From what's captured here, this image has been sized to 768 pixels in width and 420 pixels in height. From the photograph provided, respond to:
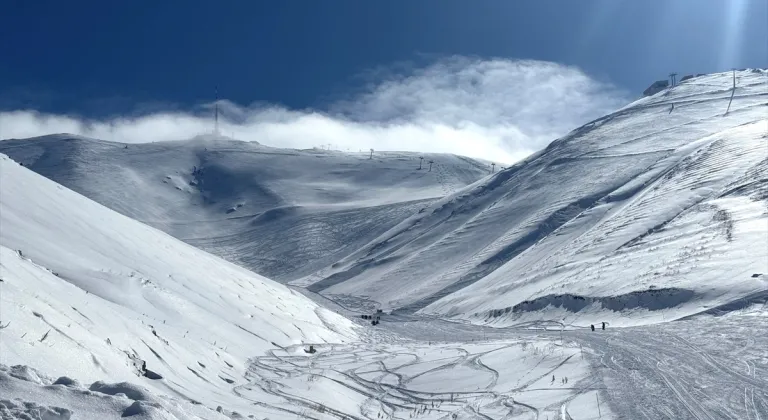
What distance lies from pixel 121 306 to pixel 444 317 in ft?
141

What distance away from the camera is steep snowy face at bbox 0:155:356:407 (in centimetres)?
1313

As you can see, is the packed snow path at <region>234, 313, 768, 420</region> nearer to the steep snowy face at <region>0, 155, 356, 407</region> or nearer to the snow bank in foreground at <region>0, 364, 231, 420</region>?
the steep snowy face at <region>0, 155, 356, 407</region>

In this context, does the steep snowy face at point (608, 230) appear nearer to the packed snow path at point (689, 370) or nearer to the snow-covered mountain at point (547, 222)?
the snow-covered mountain at point (547, 222)

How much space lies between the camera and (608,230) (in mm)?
66375

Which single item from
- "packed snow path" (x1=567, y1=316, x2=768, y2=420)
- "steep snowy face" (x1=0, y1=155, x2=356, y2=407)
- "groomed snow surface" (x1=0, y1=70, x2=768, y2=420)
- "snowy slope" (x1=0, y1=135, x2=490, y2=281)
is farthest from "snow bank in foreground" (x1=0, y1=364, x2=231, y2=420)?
"snowy slope" (x1=0, y1=135, x2=490, y2=281)

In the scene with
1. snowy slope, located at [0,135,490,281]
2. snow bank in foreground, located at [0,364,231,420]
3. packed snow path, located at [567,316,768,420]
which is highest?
snowy slope, located at [0,135,490,281]

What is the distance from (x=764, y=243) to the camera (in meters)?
41.8

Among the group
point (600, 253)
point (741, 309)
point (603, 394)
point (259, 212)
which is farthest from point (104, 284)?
point (259, 212)

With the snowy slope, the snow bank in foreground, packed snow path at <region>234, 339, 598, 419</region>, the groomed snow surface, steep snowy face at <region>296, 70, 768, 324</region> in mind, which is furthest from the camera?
the snowy slope

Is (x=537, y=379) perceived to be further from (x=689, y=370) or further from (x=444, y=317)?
(x=444, y=317)

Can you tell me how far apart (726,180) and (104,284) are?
60.6m

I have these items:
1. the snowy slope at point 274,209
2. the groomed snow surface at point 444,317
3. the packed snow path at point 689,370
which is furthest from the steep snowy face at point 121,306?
the snowy slope at point 274,209

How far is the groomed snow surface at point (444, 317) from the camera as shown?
13977 millimetres

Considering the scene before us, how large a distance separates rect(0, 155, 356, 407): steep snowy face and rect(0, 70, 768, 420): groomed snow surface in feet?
0.31
